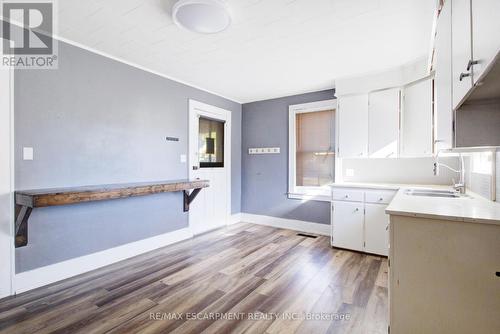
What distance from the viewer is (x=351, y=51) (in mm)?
2629

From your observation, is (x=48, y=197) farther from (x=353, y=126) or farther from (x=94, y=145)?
(x=353, y=126)

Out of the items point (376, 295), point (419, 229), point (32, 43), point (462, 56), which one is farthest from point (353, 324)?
point (32, 43)

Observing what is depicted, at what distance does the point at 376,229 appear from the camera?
3.01 m

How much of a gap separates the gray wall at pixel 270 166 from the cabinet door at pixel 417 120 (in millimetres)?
1276

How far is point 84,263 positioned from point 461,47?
3.49 meters

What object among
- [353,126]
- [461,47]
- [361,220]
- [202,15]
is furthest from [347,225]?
[202,15]

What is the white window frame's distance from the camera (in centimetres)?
394

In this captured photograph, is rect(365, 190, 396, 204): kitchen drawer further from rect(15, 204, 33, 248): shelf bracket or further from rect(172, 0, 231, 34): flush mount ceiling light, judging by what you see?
rect(15, 204, 33, 248): shelf bracket

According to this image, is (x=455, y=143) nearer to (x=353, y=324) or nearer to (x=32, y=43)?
(x=353, y=324)

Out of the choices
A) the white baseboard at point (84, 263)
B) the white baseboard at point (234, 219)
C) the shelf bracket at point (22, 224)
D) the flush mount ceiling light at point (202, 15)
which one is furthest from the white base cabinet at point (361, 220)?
the shelf bracket at point (22, 224)

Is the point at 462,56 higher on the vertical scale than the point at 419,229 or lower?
higher

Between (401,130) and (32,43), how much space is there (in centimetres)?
412

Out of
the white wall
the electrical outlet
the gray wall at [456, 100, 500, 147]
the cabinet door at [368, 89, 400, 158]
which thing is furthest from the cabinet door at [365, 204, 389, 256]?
the electrical outlet

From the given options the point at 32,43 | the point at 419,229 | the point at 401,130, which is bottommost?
the point at 419,229
